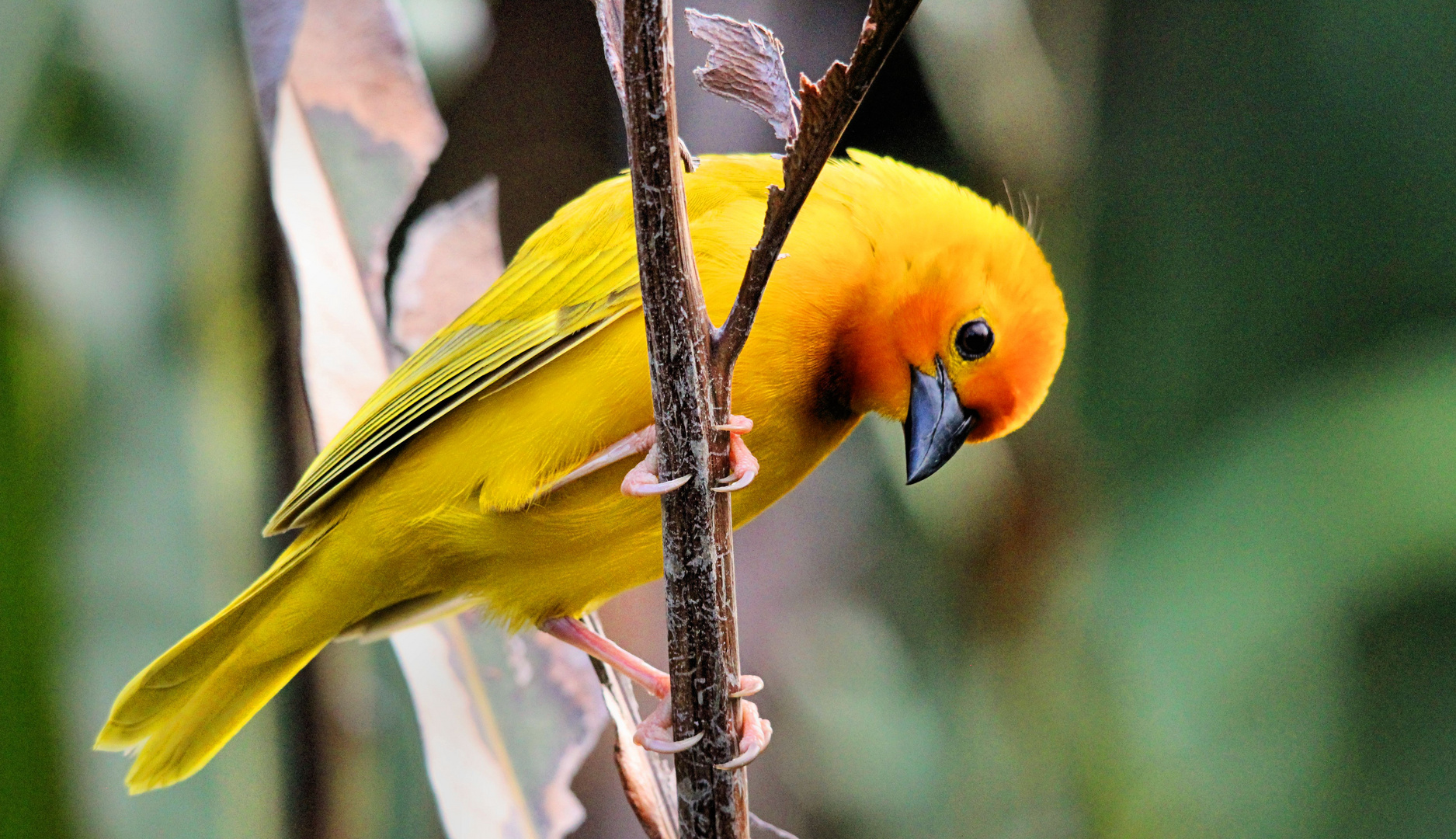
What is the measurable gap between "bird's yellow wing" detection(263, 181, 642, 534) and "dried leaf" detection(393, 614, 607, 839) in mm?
Answer: 285

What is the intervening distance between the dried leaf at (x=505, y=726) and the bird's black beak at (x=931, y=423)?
495 millimetres

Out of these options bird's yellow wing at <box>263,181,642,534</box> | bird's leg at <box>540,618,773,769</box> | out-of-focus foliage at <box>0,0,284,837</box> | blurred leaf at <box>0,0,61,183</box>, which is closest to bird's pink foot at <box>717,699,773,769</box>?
bird's leg at <box>540,618,773,769</box>

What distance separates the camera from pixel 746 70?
656 millimetres

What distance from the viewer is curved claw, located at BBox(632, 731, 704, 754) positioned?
89 centimetres

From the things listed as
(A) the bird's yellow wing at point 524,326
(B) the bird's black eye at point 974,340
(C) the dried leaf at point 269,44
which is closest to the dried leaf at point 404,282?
(C) the dried leaf at point 269,44

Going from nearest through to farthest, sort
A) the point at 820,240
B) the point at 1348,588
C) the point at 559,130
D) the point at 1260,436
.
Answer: the point at 820,240 < the point at 1348,588 < the point at 1260,436 < the point at 559,130

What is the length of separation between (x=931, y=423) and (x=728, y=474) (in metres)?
0.52

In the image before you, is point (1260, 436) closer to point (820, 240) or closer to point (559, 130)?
point (820, 240)

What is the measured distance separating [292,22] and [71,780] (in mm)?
973

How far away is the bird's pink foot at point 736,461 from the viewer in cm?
81

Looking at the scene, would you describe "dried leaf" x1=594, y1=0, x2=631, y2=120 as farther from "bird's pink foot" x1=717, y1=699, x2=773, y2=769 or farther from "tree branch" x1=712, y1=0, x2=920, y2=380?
"bird's pink foot" x1=717, y1=699, x2=773, y2=769

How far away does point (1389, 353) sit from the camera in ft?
6.90

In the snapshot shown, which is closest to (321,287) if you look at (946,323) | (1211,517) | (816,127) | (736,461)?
(736,461)

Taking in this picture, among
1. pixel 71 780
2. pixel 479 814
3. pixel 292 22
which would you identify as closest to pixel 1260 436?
pixel 479 814
